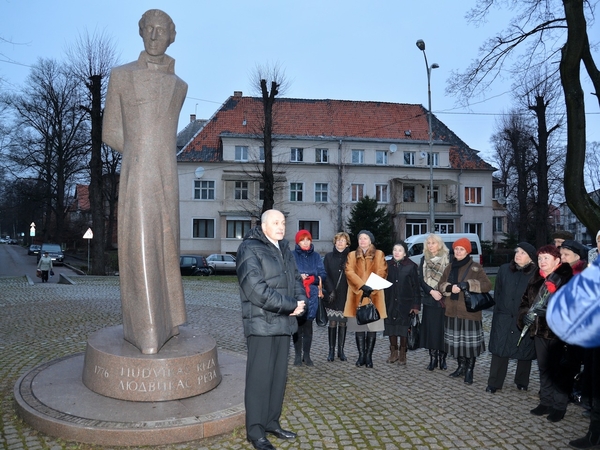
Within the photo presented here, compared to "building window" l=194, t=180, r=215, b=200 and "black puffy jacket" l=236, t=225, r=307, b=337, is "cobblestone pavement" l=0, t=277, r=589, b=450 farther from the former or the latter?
"building window" l=194, t=180, r=215, b=200

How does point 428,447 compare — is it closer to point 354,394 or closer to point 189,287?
point 354,394

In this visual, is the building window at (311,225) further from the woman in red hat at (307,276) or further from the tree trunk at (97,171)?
the woman in red hat at (307,276)

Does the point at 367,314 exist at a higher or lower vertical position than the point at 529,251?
lower

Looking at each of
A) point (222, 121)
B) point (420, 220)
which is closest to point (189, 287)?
point (222, 121)

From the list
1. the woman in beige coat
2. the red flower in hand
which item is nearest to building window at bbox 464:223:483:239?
the woman in beige coat

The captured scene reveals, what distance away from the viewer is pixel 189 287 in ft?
66.5

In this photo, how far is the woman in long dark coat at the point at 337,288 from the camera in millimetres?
7840

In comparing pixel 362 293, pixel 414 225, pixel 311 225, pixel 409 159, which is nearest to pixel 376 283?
pixel 362 293

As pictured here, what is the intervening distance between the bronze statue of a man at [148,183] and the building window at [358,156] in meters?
Result: 38.4

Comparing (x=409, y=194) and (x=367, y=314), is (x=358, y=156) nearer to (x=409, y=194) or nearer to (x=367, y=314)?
(x=409, y=194)

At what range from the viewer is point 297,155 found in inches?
1678

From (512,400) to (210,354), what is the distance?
3.40 metres

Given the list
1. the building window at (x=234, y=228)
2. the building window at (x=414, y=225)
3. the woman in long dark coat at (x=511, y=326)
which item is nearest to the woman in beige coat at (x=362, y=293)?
the woman in long dark coat at (x=511, y=326)

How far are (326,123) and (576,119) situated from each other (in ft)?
108
